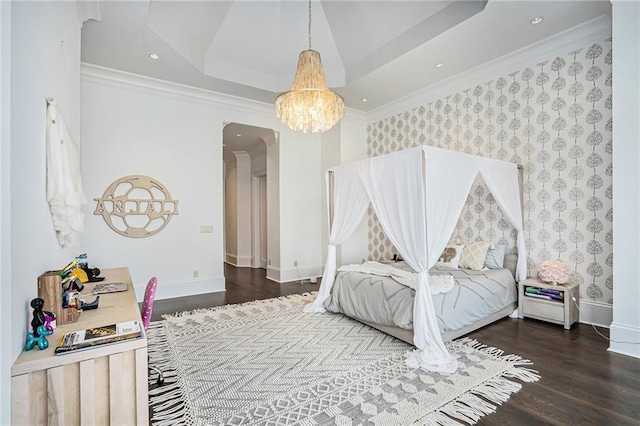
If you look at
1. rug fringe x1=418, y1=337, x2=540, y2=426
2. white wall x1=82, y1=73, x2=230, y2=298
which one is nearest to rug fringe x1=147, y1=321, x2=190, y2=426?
rug fringe x1=418, y1=337, x2=540, y2=426

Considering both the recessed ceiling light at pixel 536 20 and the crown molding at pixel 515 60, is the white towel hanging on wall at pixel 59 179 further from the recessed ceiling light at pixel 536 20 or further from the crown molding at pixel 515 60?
the crown molding at pixel 515 60

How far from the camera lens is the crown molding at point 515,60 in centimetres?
340

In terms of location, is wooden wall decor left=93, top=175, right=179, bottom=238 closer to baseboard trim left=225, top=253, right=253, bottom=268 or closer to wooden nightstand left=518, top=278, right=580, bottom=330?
baseboard trim left=225, top=253, right=253, bottom=268

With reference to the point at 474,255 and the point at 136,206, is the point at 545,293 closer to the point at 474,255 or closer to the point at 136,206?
the point at 474,255

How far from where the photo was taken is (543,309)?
138 inches

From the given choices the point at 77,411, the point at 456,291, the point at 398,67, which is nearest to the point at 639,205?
the point at 456,291

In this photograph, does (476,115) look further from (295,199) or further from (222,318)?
(222,318)

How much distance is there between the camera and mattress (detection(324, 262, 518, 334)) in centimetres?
292

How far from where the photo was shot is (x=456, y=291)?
10.0 feet

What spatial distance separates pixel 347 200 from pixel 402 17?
2.34 meters

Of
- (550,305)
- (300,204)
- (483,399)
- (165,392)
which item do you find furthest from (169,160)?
(550,305)

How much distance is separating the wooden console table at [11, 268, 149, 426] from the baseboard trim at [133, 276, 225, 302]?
3.37 m

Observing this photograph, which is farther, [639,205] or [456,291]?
[456,291]
